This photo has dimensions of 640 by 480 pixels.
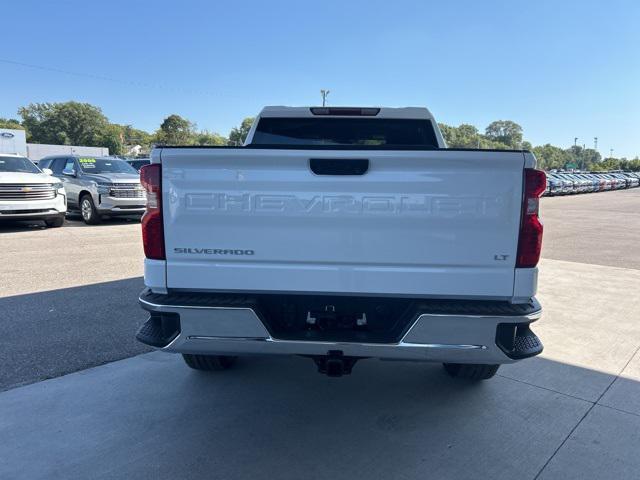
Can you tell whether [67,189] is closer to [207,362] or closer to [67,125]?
[207,362]

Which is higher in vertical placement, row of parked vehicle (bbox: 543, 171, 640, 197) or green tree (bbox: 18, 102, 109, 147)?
green tree (bbox: 18, 102, 109, 147)

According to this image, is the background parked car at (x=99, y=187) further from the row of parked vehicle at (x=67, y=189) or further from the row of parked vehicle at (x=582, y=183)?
the row of parked vehicle at (x=582, y=183)

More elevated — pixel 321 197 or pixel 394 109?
pixel 394 109

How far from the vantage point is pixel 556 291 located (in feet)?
22.4

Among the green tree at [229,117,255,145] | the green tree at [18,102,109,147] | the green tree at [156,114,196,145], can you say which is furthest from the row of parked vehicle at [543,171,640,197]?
the green tree at [18,102,109,147]

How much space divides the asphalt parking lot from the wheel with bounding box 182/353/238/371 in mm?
82

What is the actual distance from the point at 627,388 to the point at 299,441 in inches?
108

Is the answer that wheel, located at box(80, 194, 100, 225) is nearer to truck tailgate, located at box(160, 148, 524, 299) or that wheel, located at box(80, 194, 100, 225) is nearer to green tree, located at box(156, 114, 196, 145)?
truck tailgate, located at box(160, 148, 524, 299)

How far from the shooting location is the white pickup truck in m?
2.49

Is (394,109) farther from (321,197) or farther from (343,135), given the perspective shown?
(321,197)

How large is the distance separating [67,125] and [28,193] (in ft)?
366

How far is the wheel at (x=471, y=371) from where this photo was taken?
140 inches

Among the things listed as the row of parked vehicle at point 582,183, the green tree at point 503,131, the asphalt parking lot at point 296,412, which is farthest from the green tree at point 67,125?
the green tree at point 503,131

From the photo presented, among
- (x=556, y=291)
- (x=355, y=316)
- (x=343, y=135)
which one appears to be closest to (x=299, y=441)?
(x=355, y=316)
